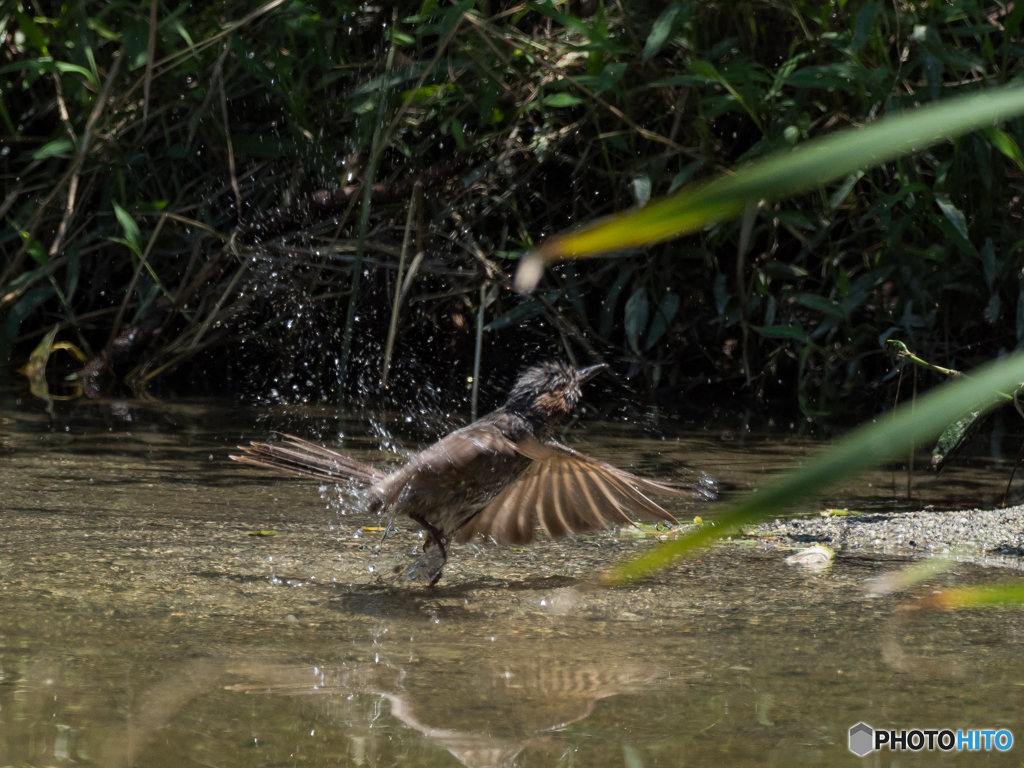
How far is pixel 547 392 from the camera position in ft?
11.0

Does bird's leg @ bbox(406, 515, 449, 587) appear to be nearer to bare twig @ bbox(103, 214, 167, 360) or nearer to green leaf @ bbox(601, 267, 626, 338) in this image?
green leaf @ bbox(601, 267, 626, 338)

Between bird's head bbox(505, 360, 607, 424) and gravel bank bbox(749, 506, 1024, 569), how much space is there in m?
0.69

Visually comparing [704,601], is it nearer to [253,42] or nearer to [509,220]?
[509,220]

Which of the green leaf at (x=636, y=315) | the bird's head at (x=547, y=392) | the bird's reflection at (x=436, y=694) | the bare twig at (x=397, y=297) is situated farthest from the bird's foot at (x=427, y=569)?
the green leaf at (x=636, y=315)

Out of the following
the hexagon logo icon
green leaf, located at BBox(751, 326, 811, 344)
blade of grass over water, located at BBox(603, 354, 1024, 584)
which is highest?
green leaf, located at BBox(751, 326, 811, 344)

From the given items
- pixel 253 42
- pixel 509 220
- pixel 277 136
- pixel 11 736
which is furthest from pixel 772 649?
pixel 253 42

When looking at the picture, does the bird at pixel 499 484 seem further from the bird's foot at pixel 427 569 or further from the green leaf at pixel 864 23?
the green leaf at pixel 864 23

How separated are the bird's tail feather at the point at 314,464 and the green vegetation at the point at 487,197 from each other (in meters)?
1.84

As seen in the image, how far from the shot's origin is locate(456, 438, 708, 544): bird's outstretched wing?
3.07 meters

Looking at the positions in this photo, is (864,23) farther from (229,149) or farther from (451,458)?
(229,149)

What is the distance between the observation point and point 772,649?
2268mm

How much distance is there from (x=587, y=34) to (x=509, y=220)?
1.39 m

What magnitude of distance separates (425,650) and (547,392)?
4.03 feet

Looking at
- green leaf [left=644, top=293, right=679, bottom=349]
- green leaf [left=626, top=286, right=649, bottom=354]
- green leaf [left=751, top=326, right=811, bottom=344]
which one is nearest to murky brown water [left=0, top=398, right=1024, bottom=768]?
green leaf [left=751, top=326, right=811, bottom=344]
